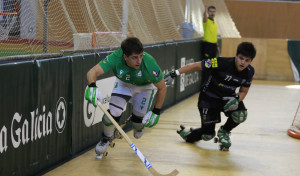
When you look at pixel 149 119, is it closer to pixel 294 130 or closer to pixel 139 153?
pixel 139 153

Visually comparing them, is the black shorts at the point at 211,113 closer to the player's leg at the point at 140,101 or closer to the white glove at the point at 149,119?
the player's leg at the point at 140,101

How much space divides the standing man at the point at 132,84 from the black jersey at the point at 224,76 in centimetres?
100

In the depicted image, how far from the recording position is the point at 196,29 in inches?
595

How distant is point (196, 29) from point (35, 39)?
734 cm

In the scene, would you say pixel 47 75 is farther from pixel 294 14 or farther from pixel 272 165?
pixel 294 14

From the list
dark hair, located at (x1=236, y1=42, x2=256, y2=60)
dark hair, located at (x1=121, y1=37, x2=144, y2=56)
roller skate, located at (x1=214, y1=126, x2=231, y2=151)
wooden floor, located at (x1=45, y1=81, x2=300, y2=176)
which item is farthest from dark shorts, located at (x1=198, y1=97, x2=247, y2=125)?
dark hair, located at (x1=121, y1=37, x2=144, y2=56)

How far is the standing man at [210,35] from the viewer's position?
13773 mm

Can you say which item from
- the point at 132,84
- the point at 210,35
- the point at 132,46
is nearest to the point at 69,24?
the point at 132,84

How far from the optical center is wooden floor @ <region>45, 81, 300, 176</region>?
624cm

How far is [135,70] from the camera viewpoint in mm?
6375

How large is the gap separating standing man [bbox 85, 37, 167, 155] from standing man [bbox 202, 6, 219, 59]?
7.27 m

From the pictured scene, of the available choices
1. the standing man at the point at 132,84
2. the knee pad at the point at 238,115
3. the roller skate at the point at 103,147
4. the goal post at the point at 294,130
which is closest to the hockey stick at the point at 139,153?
the standing man at the point at 132,84

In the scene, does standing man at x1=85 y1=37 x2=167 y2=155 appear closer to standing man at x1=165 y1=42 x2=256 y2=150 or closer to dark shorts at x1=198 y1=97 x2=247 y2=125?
standing man at x1=165 y1=42 x2=256 y2=150

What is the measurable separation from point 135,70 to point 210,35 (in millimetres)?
7860
